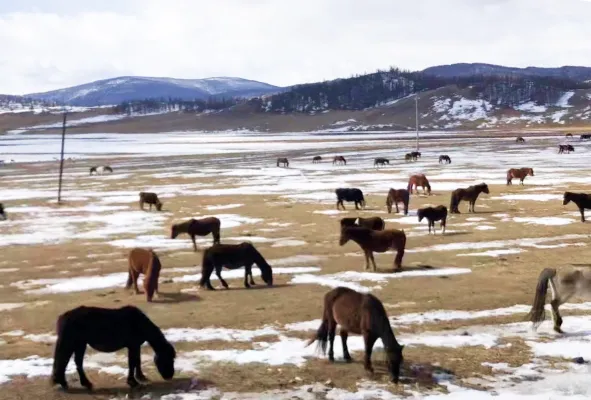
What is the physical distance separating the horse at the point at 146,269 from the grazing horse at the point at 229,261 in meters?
1.15

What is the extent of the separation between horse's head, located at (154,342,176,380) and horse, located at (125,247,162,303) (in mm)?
4960

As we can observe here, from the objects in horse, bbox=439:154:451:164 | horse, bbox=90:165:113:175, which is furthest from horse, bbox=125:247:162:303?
horse, bbox=439:154:451:164

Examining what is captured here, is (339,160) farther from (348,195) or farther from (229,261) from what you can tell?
(229,261)

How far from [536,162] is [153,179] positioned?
3227 cm

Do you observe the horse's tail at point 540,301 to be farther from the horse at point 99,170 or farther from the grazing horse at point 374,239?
the horse at point 99,170

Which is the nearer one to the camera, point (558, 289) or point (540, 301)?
point (540, 301)

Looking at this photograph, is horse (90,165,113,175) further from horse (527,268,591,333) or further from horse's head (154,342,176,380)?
horse (527,268,591,333)

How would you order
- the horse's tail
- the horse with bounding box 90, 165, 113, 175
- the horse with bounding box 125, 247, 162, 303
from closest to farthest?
the horse's tail → the horse with bounding box 125, 247, 162, 303 → the horse with bounding box 90, 165, 113, 175

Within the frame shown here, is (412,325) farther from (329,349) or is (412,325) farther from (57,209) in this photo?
(57,209)

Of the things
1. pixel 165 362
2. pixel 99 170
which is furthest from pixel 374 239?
pixel 99 170

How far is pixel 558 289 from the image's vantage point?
1185cm

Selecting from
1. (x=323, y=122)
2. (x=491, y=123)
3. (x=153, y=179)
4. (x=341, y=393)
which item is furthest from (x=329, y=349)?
(x=323, y=122)

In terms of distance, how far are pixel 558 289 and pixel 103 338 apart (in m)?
7.90

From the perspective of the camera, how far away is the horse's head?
9523mm
